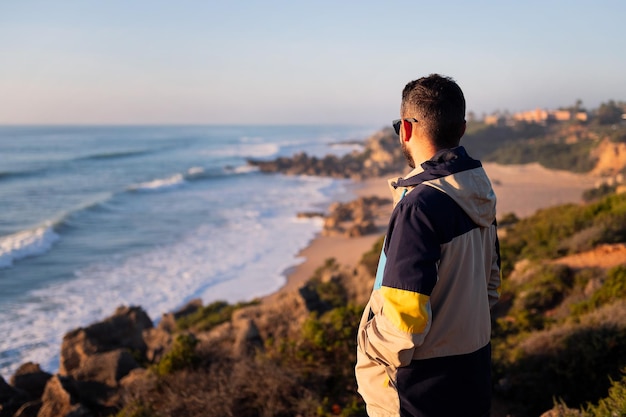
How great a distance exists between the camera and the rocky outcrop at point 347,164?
42.5 m

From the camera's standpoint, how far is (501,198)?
2527 cm

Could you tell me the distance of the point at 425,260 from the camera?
6.13 ft

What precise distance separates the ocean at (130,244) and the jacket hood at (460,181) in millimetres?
9026

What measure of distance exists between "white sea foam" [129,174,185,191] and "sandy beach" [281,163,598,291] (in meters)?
12.9

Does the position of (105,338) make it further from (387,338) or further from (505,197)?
(505,197)

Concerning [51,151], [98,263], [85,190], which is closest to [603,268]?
[98,263]

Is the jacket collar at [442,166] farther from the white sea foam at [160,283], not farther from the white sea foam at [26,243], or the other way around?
the white sea foam at [26,243]

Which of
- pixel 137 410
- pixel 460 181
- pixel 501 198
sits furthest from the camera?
pixel 501 198

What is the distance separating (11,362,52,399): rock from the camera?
6.21 m

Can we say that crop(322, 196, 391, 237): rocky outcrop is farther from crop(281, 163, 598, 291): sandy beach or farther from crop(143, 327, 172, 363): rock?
crop(143, 327, 172, 363): rock

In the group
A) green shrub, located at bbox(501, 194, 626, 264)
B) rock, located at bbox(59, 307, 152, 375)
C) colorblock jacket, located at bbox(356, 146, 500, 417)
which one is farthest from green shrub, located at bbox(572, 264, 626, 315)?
rock, located at bbox(59, 307, 152, 375)

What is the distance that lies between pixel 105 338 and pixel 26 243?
11.9 m

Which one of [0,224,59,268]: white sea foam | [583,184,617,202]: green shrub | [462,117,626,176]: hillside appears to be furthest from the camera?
[462,117,626,176]: hillside

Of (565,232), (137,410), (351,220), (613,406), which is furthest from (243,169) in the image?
(613,406)
